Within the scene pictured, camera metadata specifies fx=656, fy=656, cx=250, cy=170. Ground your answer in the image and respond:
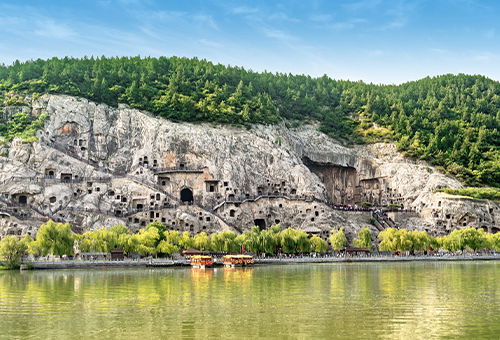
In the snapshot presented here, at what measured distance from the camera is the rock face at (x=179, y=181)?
9506 centimetres

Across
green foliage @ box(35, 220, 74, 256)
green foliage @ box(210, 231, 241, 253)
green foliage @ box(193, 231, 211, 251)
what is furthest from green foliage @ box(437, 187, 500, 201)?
green foliage @ box(35, 220, 74, 256)

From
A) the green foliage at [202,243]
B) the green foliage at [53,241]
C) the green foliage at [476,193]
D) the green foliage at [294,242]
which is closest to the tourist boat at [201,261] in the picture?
the green foliage at [202,243]

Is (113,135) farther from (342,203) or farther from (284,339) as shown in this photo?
(284,339)

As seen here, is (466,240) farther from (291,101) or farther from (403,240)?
(291,101)

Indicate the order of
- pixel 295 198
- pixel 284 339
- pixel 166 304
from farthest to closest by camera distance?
pixel 295 198 → pixel 166 304 → pixel 284 339

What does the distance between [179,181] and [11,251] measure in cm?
3839

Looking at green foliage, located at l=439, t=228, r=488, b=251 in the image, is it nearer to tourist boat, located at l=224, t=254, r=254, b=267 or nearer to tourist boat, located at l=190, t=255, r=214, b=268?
tourist boat, located at l=224, t=254, r=254, b=267

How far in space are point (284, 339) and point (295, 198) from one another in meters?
77.3

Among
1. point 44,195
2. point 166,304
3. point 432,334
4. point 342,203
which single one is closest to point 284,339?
point 432,334

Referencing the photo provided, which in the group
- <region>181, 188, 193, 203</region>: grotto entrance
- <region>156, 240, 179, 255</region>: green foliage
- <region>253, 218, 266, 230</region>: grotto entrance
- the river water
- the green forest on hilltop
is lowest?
the river water

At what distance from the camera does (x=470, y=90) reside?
159500 millimetres

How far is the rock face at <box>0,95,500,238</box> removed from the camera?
95062mm

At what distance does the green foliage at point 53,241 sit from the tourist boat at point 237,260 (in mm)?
18958

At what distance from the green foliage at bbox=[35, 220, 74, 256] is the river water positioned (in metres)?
15.4
